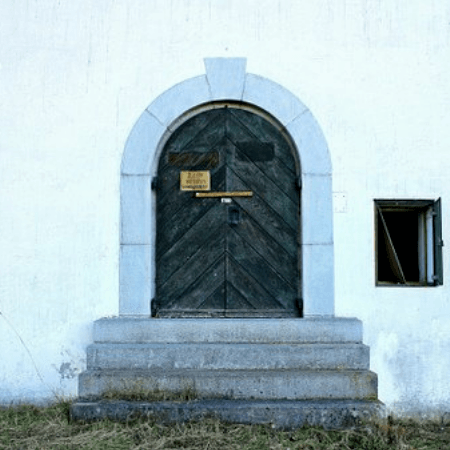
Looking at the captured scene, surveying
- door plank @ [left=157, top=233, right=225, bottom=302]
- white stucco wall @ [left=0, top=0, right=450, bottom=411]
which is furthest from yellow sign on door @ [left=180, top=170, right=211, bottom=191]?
white stucco wall @ [left=0, top=0, right=450, bottom=411]

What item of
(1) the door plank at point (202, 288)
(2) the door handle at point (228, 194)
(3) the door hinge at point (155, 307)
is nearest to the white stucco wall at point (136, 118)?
(3) the door hinge at point (155, 307)

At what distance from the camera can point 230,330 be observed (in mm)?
4473

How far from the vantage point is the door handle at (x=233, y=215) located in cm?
476

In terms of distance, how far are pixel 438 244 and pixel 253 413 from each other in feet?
6.32

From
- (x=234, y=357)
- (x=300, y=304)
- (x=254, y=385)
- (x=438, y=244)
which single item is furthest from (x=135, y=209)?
(x=438, y=244)

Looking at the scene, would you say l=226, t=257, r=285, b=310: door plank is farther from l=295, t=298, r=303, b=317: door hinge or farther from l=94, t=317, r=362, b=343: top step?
l=94, t=317, r=362, b=343: top step

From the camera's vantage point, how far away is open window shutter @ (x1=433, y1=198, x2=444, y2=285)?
4555 millimetres

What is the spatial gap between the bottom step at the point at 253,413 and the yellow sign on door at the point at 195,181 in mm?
1700

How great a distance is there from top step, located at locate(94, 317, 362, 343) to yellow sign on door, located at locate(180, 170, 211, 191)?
1.06 metres

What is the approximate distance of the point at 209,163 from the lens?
4.79m

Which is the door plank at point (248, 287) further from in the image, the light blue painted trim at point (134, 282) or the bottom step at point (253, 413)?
the bottom step at point (253, 413)

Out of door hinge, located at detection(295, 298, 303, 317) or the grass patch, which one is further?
door hinge, located at detection(295, 298, 303, 317)

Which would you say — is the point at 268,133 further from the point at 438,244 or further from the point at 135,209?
the point at 438,244

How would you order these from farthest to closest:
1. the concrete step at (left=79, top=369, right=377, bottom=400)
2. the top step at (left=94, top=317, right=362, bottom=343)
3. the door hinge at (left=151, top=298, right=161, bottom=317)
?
the door hinge at (left=151, top=298, right=161, bottom=317), the top step at (left=94, top=317, right=362, bottom=343), the concrete step at (left=79, top=369, right=377, bottom=400)
